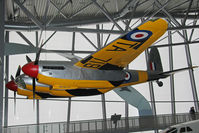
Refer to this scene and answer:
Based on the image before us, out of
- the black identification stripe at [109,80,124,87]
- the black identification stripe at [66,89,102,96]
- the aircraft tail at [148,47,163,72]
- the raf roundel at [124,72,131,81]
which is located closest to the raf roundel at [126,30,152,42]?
the black identification stripe at [109,80,124,87]

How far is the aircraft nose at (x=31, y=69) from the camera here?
10805 mm

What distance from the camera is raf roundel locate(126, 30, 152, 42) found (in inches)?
377

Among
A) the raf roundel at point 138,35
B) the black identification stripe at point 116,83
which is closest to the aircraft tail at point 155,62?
the black identification stripe at point 116,83

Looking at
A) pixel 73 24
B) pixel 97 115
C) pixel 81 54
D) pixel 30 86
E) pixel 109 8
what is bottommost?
pixel 97 115

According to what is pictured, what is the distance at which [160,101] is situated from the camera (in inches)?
877

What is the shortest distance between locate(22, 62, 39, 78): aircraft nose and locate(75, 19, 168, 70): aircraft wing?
204 centimetres

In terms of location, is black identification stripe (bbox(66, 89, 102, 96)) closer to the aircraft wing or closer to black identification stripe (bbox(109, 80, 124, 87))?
black identification stripe (bbox(109, 80, 124, 87))

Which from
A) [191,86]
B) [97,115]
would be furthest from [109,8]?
[191,86]

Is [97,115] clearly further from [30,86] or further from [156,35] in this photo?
[156,35]

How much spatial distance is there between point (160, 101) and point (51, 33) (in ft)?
39.8

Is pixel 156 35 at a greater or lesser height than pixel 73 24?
lesser

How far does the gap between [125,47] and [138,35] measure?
116 centimetres

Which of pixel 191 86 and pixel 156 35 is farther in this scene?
pixel 191 86

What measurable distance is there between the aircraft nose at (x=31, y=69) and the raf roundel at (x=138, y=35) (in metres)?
4.51
